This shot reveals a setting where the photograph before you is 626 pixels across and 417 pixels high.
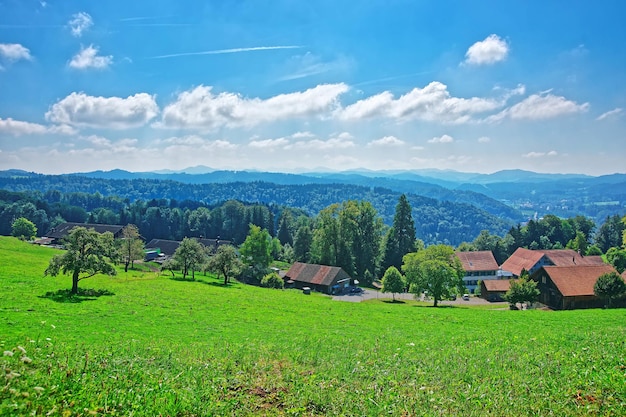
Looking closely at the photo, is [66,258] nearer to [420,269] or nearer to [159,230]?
[420,269]

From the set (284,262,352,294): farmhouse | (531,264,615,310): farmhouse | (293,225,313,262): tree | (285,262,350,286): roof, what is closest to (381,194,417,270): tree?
(284,262,352,294): farmhouse

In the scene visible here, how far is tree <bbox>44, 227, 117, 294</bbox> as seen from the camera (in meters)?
30.5

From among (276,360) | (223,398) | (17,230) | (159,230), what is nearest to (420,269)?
(276,360)

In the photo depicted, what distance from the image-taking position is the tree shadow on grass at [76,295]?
2797 cm

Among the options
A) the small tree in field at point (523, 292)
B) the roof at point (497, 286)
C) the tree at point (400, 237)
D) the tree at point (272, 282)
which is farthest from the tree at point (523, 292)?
the tree at point (400, 237)

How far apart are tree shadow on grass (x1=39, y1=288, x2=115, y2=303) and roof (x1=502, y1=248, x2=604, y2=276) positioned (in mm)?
74715

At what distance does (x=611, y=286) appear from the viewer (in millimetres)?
42625

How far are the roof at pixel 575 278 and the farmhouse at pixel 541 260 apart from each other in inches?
1112

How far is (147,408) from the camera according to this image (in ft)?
27.8

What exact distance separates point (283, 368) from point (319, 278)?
52996 mm

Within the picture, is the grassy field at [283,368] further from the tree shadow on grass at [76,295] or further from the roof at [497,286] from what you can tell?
the roof at [497,286]

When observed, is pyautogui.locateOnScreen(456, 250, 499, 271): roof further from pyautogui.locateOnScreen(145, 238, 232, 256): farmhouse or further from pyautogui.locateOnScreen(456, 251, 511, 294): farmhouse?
pyautogui.locateOnScreen(145, 238, 232, 256): farmhouse

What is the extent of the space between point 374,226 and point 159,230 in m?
93.2

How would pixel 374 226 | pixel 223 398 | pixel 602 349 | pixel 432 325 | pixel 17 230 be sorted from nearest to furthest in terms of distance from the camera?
pixel 223 398 → pixel 602 349 → pixel 432 325 → pixel 374 226 → pixel 17 230
